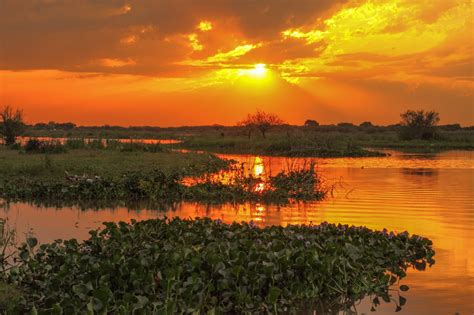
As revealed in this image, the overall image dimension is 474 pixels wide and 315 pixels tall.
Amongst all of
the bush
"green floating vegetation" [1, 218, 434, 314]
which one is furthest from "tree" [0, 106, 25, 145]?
"green floating vegetation" [1, 218, 434, 314]

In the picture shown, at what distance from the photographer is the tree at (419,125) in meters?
68.5

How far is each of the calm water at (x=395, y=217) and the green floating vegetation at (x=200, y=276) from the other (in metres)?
0.64

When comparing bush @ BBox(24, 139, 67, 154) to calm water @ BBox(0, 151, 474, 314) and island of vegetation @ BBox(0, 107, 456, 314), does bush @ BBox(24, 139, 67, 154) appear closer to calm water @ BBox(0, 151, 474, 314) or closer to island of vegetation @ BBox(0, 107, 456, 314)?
calm water @ BBox(0, 151, 474, 314)

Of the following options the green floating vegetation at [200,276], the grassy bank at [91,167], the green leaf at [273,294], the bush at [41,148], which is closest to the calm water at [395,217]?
the green floating vegetation at [200,276]

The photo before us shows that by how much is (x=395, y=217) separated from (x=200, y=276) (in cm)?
939

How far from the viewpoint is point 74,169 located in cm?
2330

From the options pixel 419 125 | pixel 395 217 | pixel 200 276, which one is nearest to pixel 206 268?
pixel 200 276

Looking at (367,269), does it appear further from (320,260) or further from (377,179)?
(377,179)

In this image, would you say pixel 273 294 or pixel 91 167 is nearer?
pixel 273 294

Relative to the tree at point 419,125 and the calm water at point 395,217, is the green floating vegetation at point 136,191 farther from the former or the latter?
the tree at point 419,125

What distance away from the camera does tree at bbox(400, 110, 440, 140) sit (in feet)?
225

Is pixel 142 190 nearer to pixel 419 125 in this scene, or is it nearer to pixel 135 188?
pixel 135 188

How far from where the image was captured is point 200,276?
25.2ft

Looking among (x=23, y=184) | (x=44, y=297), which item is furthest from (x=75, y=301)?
(x=23, y=184)
